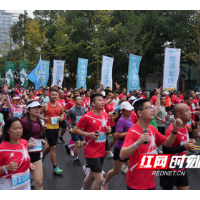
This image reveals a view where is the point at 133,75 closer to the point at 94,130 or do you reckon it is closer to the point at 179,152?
the point at 94,130

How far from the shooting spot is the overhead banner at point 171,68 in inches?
468

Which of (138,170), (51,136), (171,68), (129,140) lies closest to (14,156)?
(129,140)

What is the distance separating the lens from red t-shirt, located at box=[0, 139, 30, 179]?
2918 millimetres

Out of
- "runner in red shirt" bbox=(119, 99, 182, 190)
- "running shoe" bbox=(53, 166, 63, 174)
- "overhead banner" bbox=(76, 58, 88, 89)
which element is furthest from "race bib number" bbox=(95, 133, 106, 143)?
"overhead banner" bbox=(76, 58, 88, 89)

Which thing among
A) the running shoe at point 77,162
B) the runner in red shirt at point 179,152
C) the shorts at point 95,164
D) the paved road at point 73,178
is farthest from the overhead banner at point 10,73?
the runner in red shirt at point 179,152

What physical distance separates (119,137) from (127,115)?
477mm

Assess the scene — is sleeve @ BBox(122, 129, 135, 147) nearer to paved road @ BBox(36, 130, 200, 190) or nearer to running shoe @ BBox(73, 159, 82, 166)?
paved road @ BBox(36, 130, 200, 190)

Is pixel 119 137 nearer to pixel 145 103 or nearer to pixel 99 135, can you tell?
pixel 99 135

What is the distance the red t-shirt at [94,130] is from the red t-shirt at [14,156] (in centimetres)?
122

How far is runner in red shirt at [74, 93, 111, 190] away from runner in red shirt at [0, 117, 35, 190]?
1.17m

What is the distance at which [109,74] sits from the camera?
53.4 feet

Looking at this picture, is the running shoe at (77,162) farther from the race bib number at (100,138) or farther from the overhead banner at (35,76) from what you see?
the overhead banner at (35,76)

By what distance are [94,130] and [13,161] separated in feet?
5.39

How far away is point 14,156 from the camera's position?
2.97 metres
